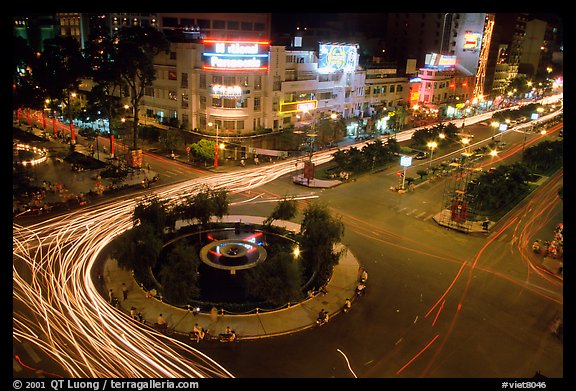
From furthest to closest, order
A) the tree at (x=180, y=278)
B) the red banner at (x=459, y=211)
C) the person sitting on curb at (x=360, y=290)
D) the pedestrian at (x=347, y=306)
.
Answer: the red banner at (x=459, y=211) → the person sitting on curb at (x=360, y=290) → the pedestrian at (x=347, y=306) → the tree at (x=180, y=278)

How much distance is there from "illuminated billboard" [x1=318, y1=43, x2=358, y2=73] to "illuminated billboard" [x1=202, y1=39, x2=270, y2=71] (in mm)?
15004

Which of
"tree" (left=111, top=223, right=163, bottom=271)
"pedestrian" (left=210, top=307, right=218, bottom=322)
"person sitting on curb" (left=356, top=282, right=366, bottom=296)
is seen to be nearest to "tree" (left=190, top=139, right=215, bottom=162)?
"tree" (left=111, top=223, right=163, bottom=271)

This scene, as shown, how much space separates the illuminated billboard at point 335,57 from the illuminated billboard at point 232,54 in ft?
49.2

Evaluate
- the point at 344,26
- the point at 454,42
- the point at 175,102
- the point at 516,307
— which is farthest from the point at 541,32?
the point at 516,307

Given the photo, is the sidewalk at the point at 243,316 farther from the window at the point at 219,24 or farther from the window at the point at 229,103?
the window at the point at 219,24

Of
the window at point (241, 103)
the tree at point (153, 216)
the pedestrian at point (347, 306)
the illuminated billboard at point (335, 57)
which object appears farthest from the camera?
the illuminated billboard at point (335, 57)

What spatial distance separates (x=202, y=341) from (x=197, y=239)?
44.3 feet

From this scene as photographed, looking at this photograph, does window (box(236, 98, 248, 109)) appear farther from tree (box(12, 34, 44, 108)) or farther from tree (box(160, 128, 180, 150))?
tree (box(12, 34, 44, 108))

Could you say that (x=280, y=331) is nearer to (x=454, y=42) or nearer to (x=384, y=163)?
(x=384, y=163)

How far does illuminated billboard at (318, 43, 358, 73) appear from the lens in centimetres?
7700

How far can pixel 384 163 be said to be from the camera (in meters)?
63.2

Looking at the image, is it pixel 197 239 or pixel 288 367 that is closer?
pixel 288 367

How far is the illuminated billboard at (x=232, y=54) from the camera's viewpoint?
6268 centimetres

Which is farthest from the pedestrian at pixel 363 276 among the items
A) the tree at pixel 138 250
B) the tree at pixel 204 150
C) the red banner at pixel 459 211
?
the tree at pixel 204 150
